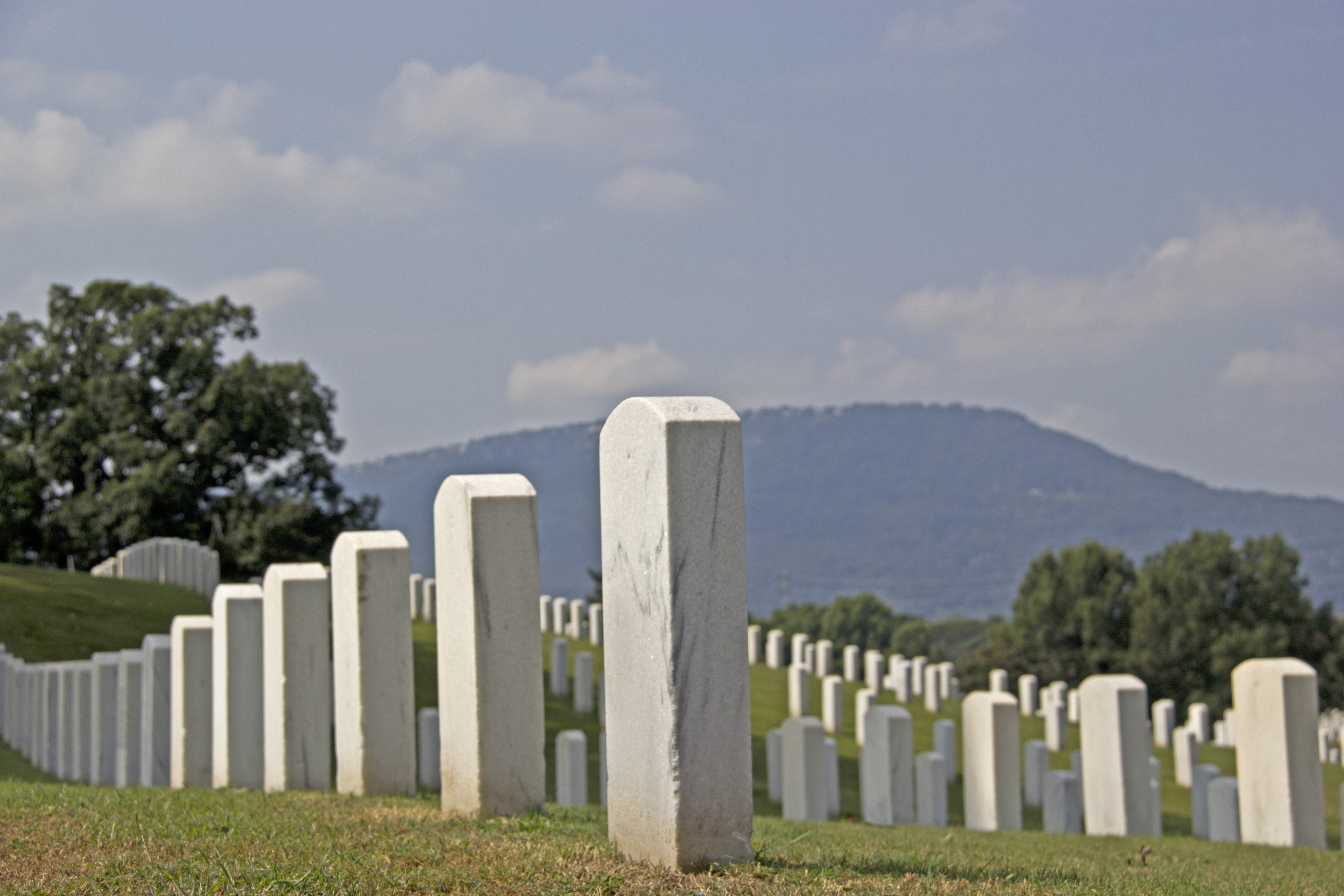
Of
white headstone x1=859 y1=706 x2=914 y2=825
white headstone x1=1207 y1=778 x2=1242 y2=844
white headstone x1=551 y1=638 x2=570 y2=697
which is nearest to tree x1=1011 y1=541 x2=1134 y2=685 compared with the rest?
white headstone x1=551 y1=638 x2=570 y2=697

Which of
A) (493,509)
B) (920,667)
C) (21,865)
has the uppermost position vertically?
(493,509)

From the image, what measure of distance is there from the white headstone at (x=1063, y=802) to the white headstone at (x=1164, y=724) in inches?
409

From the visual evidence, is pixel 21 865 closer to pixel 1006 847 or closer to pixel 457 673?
pixel 457 673

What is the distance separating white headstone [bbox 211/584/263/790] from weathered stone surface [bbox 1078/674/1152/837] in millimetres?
5326

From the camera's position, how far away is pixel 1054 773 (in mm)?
9320

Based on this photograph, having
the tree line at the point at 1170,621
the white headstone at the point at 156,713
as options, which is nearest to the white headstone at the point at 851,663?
the white headstone at the point at 156,713

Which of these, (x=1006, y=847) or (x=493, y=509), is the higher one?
(x=493, y=509)

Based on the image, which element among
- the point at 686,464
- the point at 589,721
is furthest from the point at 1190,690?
the point at 686,464

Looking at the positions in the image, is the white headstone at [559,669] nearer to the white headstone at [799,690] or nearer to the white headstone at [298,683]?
the white headstone at [799,690]

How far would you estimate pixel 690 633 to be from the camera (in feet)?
14.0

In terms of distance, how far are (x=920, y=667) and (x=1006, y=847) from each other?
15467 millimetres

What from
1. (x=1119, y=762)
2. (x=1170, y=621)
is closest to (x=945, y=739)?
(x=1119, y=762)

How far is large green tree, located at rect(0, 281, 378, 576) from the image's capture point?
34.2m

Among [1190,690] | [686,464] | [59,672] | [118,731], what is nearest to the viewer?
[686,464]
